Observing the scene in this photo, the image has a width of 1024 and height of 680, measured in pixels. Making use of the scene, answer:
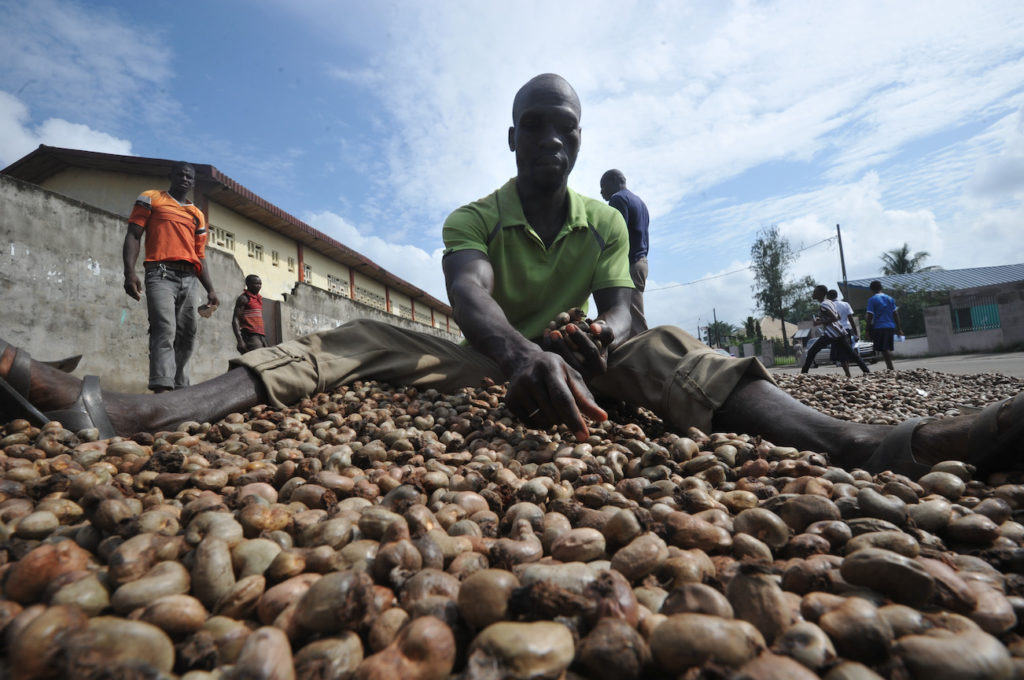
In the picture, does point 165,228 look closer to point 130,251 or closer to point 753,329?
point 130,251

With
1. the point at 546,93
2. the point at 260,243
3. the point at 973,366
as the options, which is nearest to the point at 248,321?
the point at 546,93

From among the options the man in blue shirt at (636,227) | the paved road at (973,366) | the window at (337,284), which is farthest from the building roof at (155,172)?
the paved road at (973,366)

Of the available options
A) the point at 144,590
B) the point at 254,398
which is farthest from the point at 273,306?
the point at 144,590

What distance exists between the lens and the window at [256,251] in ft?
39.1

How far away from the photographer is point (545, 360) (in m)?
1.63

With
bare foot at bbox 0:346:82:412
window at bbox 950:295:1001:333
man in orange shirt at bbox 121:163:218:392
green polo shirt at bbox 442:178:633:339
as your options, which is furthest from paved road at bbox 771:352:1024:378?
man in orange shirt at bbox 121:163:218:392

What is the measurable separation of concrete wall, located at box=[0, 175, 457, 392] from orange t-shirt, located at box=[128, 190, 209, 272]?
4.49ft

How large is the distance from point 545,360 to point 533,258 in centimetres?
109

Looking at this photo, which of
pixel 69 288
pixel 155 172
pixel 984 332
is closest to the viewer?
pixel 69 288

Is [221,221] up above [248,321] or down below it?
above

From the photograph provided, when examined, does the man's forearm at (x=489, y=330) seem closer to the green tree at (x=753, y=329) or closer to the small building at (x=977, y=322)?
the small building at (x=977, y=322)

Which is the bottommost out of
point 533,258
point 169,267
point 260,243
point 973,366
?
point 973,366

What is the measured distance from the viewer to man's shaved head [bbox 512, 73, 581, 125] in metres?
2.54

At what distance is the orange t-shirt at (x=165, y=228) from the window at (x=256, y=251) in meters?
8.30
